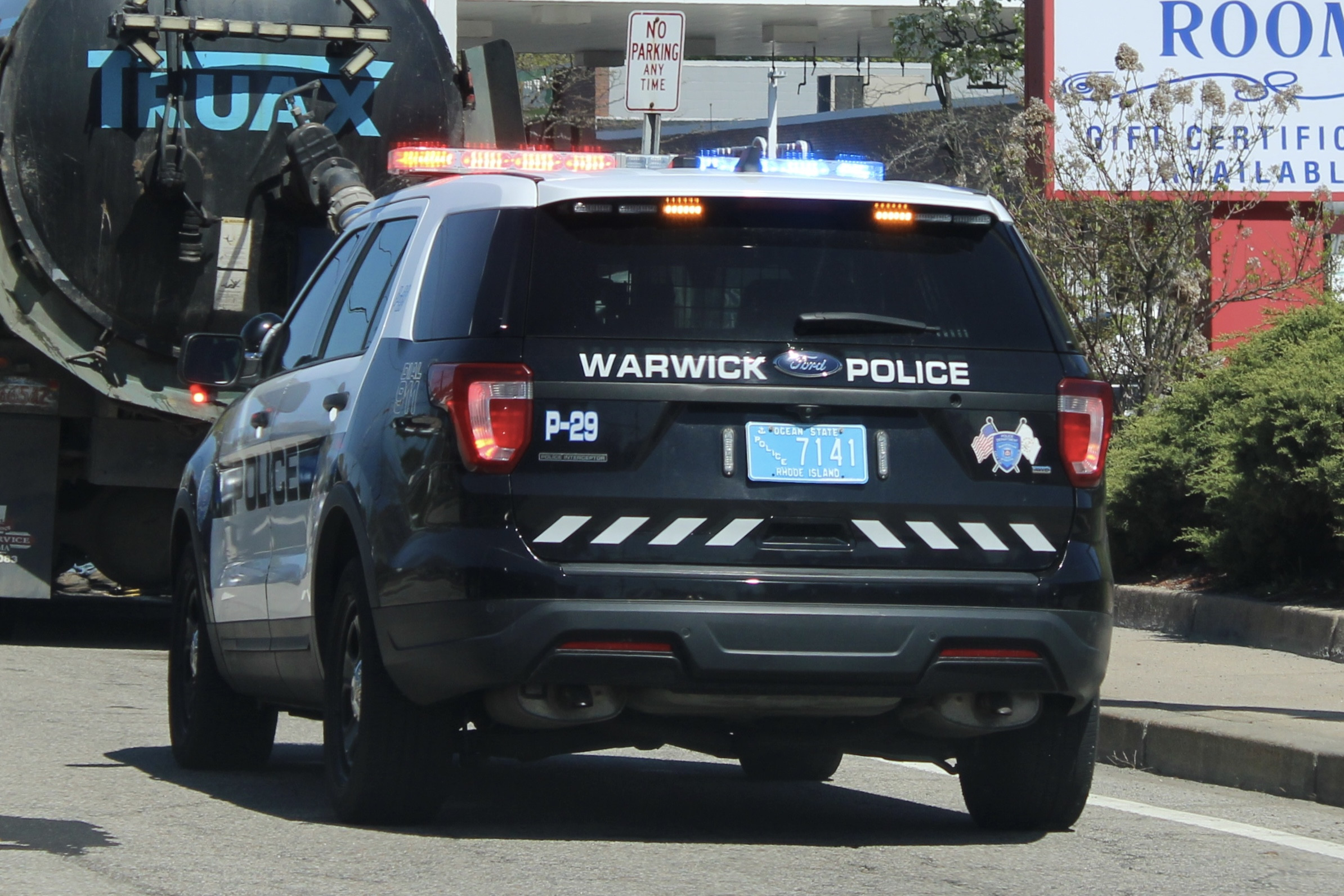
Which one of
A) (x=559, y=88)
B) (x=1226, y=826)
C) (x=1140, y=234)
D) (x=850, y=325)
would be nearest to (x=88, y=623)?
(x=1140, y=234)

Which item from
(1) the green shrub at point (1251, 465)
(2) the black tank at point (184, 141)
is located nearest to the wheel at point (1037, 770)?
(1) the green shrub at point (1251, 465)

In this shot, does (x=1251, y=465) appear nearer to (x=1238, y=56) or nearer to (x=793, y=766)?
(x=793, y=766)

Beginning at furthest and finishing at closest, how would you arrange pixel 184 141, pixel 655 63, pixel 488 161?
pixel 655 63 → pixel 184 141 → pixel 488 161

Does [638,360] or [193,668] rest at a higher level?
[638,360]

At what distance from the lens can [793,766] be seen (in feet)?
26.2

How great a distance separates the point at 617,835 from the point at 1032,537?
1.47 metres

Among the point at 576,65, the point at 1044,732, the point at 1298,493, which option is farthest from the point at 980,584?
the point at 576,65

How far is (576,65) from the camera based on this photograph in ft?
115

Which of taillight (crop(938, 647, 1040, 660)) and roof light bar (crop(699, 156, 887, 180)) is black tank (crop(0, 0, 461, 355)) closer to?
roof light bar (crop(699, 156, 887, 180))

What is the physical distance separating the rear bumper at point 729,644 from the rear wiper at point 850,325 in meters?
0.74

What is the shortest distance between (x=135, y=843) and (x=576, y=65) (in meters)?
29.7

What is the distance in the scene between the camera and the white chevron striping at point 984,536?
19.3 ft

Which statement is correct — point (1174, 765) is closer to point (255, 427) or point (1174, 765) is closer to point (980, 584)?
point (980, 584)

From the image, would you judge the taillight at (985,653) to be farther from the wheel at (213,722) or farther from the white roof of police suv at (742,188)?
the wheel at (213,722)
